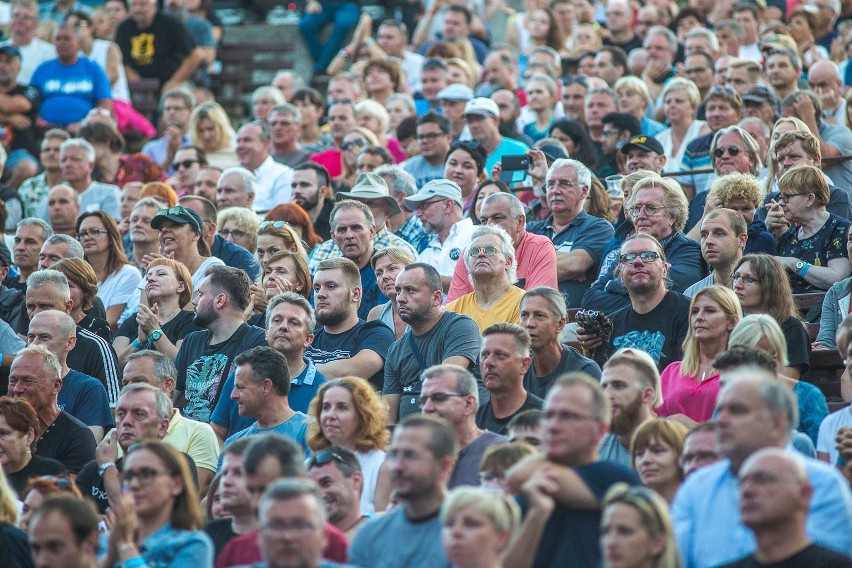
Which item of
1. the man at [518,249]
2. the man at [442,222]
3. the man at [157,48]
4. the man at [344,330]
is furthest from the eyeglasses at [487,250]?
the man at [157,48]

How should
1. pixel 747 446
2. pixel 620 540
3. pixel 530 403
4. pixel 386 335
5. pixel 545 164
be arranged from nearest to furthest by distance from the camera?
pixel 620 540, pixel 747 446, pixel 530 403, pixel 386 335, pixel 545 164

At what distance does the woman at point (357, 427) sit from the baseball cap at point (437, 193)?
302 cm

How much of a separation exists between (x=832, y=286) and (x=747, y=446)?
3562mm

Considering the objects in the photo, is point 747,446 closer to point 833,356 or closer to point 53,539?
point 53,539

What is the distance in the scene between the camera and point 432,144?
471 inches

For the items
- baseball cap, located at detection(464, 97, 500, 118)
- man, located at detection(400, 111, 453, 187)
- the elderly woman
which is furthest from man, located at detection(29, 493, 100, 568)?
baseball cap, located at detection(464, 97, 500, 118)

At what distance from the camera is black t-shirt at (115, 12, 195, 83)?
668 inches

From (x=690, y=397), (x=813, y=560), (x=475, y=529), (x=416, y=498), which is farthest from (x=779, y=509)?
(x=690, y=397)

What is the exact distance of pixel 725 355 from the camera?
6.78 meters

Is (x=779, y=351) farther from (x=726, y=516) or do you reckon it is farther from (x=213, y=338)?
(x=213, y=338)

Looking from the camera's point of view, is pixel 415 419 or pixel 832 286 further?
pixel 832 286

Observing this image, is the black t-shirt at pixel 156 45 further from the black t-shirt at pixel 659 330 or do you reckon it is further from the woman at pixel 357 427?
the woman at pixel 357 427

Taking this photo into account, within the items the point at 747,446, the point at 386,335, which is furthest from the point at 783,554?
the point at 386,335

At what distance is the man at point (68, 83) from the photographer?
15.1 m
